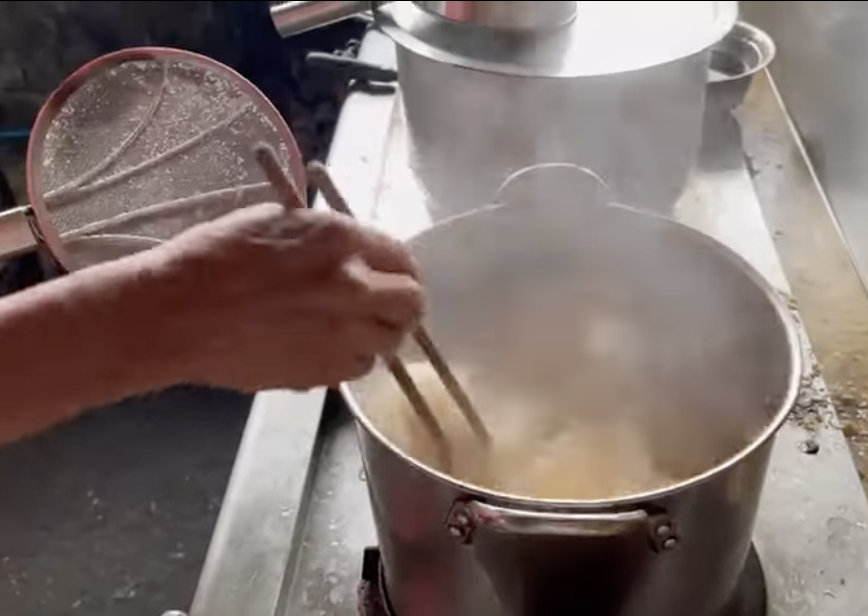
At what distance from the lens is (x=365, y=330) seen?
1.65 ft

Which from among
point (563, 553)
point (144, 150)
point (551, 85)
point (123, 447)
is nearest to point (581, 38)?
point (551, 85)

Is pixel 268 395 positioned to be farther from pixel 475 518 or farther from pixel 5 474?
pixel 5 474

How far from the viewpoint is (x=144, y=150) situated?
74 cm

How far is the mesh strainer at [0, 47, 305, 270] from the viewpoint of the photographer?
0.70m

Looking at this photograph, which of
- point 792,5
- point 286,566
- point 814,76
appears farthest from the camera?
point 792,5

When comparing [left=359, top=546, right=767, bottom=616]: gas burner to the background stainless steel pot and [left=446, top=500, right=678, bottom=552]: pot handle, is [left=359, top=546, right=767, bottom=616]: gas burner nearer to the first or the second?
[left=446, top=500, right=678, bottom=552]: pot handle

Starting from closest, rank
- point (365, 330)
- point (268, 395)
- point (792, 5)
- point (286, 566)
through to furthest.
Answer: point (365, 330), point (286, 566), point (268, 395), point (792, 5)

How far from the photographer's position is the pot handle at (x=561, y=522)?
52 centimetres

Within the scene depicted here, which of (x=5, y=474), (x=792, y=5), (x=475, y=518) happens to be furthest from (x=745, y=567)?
(x=5, y=474)

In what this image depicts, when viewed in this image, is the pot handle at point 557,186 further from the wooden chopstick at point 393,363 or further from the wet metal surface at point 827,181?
the wet metal surface at point 827,181

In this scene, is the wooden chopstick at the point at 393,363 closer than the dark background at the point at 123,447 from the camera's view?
Yes

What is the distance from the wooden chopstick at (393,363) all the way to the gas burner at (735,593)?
0.09m

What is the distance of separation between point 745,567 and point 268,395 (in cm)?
34

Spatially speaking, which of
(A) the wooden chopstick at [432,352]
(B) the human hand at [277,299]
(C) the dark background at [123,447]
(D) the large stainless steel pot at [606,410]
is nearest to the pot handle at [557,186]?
(D) the large stainless steel pot at [606,410]
